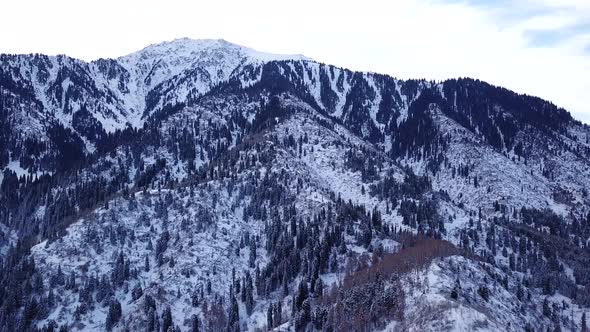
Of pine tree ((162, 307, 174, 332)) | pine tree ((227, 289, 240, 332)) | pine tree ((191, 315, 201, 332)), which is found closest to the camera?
pine tree ((162, 307, 174, 332))

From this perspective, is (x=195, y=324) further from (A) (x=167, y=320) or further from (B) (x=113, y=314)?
(B) (x=113, y=314)

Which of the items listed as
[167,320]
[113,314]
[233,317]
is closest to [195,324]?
[167,320]

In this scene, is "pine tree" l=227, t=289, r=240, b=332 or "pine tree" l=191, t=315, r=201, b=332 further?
"pine tree" l=227, t=289, r=240, b=332

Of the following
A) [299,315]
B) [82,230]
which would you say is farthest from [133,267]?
[299,315]

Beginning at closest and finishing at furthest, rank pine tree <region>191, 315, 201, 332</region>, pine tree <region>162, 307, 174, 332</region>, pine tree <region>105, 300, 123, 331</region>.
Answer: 1. pine tree <region>162, 307, 174, 332</region>
2. pine tree <region>191, 315, 201, 332</region>
3. pine tree <region>105, 300, 123, 331</region>

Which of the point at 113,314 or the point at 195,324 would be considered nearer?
the point at 195,324

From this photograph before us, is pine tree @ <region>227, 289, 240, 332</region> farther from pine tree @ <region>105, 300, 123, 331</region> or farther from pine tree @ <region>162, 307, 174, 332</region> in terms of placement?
pine tree @ <region>105, 300, 123, 331</region>

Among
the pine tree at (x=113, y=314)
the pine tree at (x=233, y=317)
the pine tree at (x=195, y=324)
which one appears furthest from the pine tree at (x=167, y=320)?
the pine tree at (x=233, y=317)

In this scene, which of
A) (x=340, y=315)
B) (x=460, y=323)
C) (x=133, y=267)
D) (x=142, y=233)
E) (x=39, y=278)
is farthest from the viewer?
(x=142, y=233)

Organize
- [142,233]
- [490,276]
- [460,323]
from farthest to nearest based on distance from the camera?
[142,233]
[490,276]
[460,323]

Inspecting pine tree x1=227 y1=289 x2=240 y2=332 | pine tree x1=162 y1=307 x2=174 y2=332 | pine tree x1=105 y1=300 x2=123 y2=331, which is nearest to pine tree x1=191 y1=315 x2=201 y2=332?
pine tree x1=162 y1=307 x2=174 y2=332

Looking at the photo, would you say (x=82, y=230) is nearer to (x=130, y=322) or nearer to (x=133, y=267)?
(x=133, y=267)
